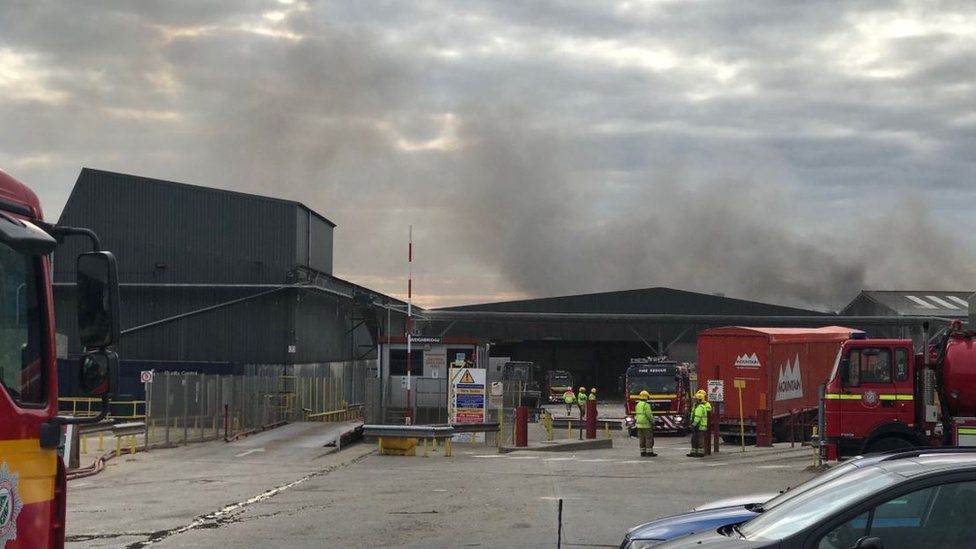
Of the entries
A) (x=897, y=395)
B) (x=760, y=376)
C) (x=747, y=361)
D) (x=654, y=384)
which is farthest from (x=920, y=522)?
(x=654, y=384)

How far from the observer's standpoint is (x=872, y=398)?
2158cm

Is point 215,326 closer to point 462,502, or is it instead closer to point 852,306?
point 462,502

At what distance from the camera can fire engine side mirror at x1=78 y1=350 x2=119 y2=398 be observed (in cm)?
617

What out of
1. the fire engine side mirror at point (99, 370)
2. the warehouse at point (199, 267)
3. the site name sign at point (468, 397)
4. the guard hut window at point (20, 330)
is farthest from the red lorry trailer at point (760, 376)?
the guard hut window at point (20, 330)

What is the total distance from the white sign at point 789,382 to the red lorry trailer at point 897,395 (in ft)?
41.2

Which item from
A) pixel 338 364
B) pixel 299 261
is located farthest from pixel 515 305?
pixel 299 261

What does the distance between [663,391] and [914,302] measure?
112 ft

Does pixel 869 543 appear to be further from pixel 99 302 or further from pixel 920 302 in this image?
pixel 920 302

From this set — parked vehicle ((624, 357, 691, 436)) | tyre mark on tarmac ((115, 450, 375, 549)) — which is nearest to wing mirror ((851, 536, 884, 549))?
tyre mark on tarmac ((115, 450, 375, 549))

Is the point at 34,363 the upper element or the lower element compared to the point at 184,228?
lower

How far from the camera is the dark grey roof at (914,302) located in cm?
6606

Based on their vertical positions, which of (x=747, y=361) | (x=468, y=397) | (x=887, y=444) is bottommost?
(x=887, y=444)

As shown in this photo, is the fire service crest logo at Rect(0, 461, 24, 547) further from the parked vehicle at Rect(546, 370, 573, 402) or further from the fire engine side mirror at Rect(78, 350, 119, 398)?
the parked vehicle at Rect(546, 370, 573, 402)

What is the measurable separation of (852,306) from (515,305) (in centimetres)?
2380
